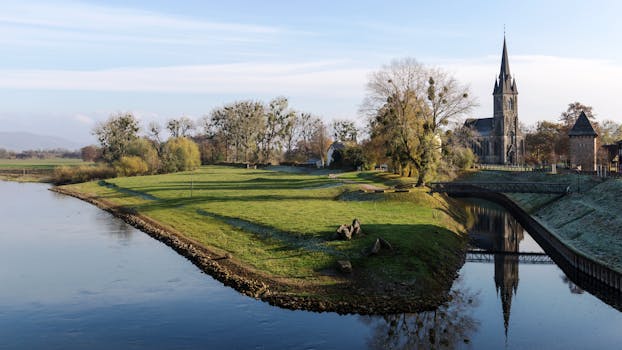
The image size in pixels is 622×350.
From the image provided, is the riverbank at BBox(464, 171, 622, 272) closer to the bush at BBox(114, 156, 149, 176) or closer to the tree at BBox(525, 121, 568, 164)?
the tree at BBox(525, 121, 568, 164)

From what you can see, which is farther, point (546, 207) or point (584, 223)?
point (546, 207)

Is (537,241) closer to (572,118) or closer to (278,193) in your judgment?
(278,193)

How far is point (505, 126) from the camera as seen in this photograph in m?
142

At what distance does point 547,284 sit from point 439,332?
1347 cm

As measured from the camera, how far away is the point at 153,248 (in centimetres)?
4134

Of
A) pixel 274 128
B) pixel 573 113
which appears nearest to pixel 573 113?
pixel 573 113

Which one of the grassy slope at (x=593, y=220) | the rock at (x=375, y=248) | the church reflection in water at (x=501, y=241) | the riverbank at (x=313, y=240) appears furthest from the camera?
the grassy slope at (x=593, y=220)

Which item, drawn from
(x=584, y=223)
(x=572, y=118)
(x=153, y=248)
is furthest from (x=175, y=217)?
(x=572, y=118)

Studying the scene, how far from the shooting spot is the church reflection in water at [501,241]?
33.0 meters

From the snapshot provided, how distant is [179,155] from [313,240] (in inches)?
3089

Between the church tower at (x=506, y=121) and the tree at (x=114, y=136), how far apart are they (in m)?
95.4

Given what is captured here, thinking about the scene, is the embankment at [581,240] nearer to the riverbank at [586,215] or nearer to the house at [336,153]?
the riverbank at [586,215]

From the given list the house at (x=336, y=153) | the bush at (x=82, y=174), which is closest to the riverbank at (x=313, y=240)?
the house at (x=336, y=153)

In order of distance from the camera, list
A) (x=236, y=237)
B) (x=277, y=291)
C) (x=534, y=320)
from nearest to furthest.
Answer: (x=534, y=320) < (x=277, y=291) < (x=236, y=237)
